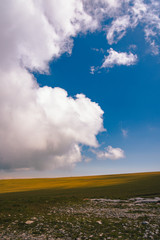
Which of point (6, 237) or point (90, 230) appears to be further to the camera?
point (90, 230)

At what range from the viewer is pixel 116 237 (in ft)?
32.8

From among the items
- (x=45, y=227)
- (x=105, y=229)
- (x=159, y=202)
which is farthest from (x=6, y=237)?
(x=159, y=202)

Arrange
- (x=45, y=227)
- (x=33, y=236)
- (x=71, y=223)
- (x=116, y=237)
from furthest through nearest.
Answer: (x=71, y=223)
(x=45, y=227)
(x=33, y=236)
(x=116, y=237)

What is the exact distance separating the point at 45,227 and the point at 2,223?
4.61 meters

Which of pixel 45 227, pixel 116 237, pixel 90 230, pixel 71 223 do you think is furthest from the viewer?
pixel 71 223

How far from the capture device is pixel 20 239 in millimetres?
10258

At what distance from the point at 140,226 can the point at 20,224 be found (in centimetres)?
984

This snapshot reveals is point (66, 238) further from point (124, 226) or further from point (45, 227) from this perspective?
point (124, 226)

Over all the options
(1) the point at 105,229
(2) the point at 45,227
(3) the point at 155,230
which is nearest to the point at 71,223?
(2) the point at 45,227

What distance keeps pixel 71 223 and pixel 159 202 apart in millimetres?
15997

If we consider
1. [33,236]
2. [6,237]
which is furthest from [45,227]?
[6,237]

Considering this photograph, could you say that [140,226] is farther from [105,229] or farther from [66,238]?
[66,238]

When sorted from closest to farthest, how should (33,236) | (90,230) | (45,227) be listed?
(33,236) → (90,230) → (45,227)

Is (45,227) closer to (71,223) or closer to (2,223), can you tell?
(71,223)
